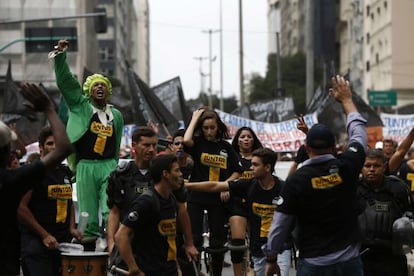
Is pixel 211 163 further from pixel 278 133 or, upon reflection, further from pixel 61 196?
pixel 278 133

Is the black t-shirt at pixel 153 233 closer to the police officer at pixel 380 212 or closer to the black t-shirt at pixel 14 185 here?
the police officer at pixel 380 212

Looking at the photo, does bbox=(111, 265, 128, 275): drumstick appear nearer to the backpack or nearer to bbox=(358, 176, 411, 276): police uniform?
the backpack

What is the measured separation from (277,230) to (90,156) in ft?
11.1

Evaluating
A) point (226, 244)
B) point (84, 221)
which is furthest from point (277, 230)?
point (226, 244)

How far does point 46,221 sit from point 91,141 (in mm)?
1391

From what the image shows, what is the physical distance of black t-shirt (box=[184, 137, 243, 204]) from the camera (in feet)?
40.7

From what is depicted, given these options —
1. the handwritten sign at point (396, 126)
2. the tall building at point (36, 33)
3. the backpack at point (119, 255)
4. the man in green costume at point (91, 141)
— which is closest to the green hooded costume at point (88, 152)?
the man in green costume at point (91, 141)

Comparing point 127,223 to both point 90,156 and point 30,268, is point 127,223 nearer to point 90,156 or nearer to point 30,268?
point 30,268

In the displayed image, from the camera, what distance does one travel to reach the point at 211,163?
1243 centimetres

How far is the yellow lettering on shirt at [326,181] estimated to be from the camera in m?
8.24

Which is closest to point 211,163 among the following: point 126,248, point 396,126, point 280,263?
point 280,263

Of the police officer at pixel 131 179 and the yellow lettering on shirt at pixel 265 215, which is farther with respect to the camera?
the yellow lettering on shirt at pixel 265 215

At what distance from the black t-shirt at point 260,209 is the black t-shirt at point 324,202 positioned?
290 cm

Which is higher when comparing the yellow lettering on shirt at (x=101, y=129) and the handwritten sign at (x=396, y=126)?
the yellow lettering on shirt at (x=101, y=129)
